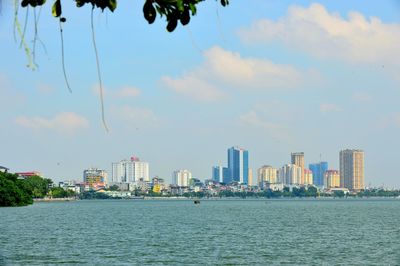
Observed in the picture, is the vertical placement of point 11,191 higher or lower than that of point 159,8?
lower

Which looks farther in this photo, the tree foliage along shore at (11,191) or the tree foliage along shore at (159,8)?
the tree foliage along shore at (11,191)

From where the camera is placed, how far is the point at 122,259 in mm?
35656

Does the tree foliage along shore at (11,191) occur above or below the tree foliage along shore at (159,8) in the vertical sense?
below

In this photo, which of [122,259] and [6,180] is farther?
[6,180]

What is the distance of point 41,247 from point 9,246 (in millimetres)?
2175

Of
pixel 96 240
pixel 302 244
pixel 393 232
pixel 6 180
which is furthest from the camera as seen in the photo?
pixel 6 180

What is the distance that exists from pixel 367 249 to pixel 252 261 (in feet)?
33.4

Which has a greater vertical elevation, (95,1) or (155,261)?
(95,1)

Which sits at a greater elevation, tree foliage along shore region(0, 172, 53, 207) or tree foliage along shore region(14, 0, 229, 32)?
tree foliage along shore region(14, 0, 229, 32)

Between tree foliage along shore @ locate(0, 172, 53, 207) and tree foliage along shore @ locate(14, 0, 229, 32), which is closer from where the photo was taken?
tree foliage along shore @ locate(14, 0, 229, 32)

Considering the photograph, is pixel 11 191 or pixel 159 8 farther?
pixel 11 191

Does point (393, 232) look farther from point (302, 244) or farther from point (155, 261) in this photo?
point (155, 261)

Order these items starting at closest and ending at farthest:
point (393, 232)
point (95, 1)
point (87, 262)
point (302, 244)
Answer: point (95, 1) < point (87, 262) < point (302, 244) < point (393, 232)

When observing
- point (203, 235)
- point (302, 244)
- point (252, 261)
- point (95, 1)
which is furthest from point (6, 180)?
point (95, 1)
